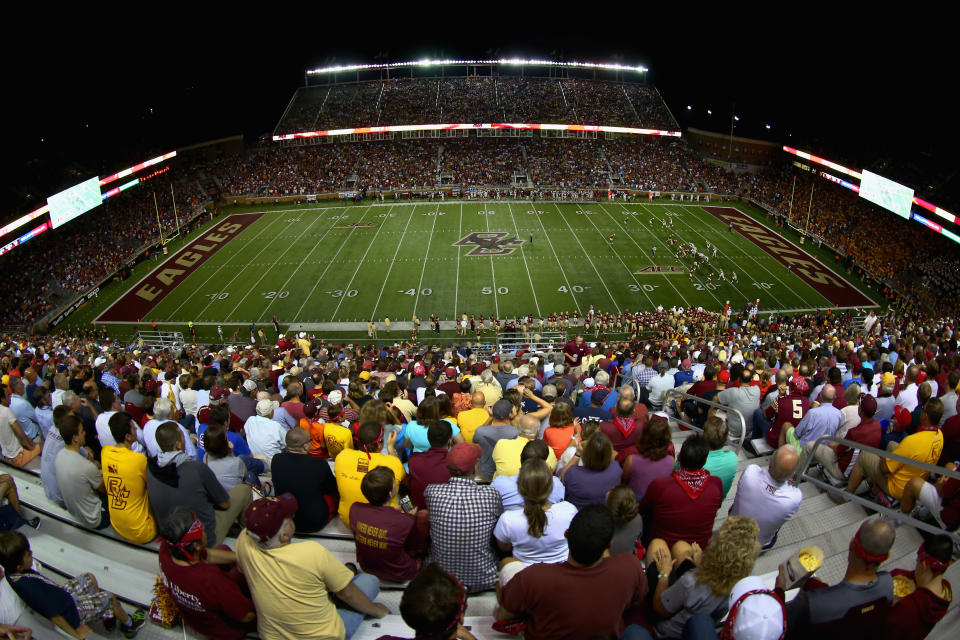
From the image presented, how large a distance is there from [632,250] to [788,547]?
117 feet

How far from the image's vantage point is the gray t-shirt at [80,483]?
577cm

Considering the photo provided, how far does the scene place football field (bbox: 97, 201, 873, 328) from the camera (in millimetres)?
32125

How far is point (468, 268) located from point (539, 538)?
3286 cm


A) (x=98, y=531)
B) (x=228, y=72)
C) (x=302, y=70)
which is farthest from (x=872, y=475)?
(x=302, y=70)

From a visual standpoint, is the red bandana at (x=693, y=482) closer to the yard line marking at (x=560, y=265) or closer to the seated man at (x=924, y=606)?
the seated man at (x=924, y=606)

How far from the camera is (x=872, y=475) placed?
6.14 meters

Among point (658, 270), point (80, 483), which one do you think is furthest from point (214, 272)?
point (80, 483)

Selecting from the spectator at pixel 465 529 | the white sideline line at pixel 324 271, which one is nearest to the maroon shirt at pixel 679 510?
the spectator at pixel 465 529

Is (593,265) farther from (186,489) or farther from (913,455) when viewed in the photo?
(186,489)

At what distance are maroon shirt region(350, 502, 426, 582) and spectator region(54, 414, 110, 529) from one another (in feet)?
9.81

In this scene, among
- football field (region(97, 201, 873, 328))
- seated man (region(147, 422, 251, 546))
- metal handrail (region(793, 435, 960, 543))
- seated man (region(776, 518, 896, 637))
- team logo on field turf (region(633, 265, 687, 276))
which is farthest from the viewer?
team logo on field turf (region(633, 265, 687, 276))

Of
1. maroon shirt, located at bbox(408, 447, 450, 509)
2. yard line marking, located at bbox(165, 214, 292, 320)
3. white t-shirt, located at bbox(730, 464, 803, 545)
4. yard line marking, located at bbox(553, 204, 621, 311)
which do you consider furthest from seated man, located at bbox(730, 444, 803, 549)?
yard line marking, located at bbox(165, 214, 292, 320)

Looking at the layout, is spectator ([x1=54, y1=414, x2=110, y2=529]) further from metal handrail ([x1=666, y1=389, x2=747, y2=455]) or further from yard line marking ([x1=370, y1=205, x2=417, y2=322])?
yard line marking ([x1=370, y1=205, x2=417, y2=322])

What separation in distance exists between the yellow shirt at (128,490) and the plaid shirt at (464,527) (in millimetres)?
2870
